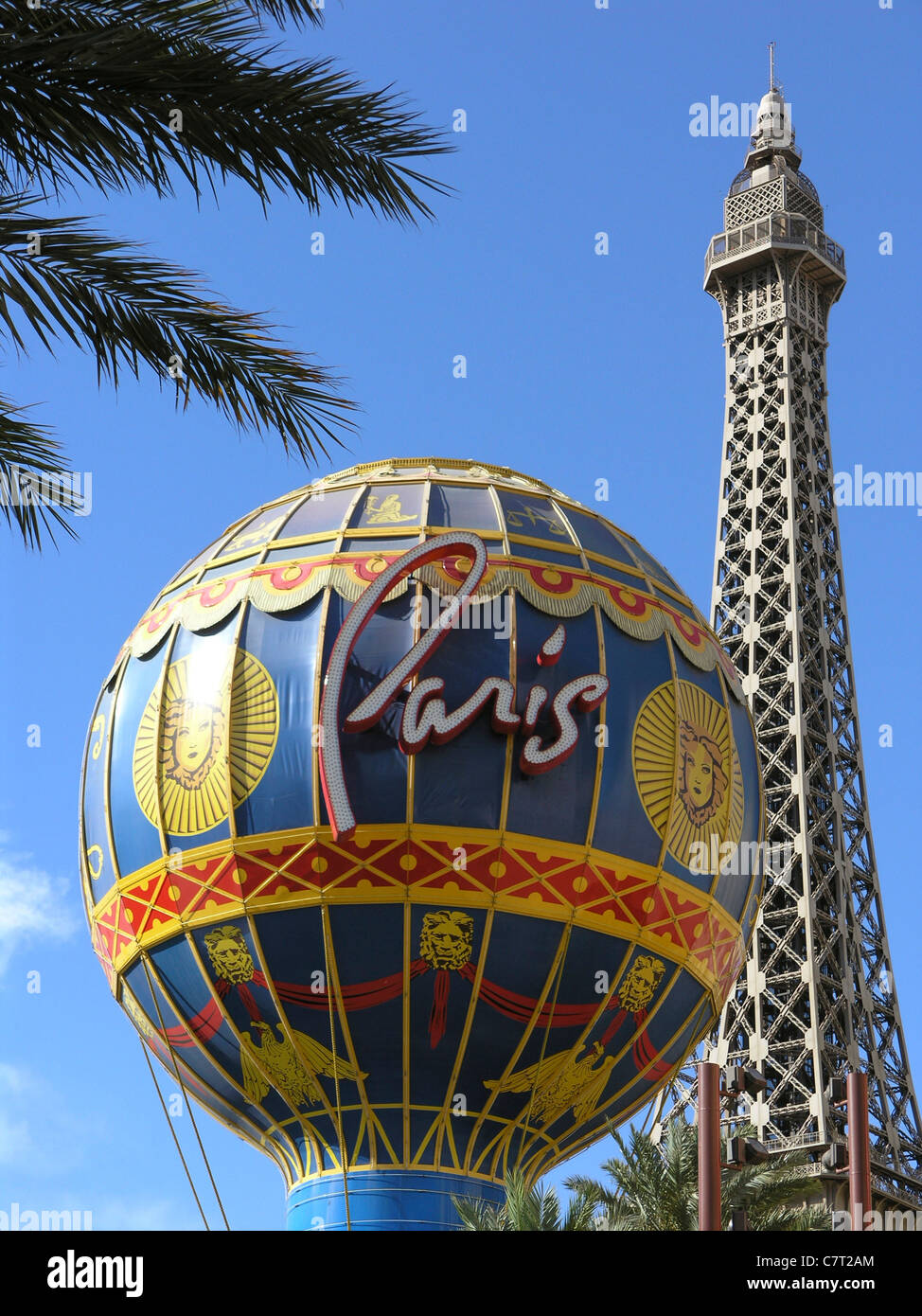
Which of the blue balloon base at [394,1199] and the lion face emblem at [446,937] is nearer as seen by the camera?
the lion face emblem at [446,937]

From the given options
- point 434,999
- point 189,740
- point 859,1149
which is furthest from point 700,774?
point 859,1149

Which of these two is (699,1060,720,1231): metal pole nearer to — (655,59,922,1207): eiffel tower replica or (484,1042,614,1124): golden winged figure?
(484,1042,614,1124): golden winged figure

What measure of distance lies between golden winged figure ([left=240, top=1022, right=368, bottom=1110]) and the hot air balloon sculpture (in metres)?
0.03

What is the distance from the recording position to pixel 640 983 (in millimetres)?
24891

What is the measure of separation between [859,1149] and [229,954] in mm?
8794

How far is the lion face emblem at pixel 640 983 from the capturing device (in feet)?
81.2

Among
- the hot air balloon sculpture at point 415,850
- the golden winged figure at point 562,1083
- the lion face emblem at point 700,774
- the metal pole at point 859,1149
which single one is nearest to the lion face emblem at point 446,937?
the hot air balloon sculpture at point 415,850

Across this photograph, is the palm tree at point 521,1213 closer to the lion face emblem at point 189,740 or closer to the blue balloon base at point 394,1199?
the blue balloon base at point 394,1199

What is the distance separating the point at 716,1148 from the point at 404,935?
6579mm

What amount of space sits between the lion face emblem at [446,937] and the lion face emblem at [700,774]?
3215 mm

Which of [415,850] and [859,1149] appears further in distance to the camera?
[415,850]

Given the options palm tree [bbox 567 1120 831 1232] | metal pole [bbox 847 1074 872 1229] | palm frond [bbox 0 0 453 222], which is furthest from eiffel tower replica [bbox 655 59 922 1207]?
palm frond [bbox 0 0 453 222]

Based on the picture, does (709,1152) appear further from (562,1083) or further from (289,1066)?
(289,1066)
